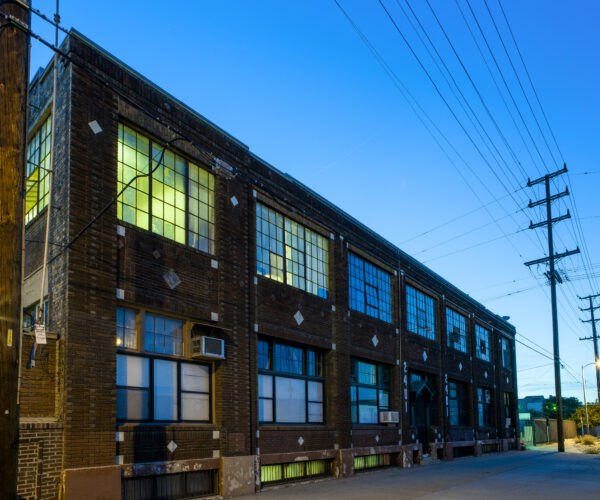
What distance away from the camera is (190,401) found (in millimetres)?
15141

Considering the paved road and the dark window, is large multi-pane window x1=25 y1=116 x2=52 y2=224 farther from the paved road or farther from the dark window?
the paved road

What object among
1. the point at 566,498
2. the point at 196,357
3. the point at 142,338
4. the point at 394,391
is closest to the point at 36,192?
the point at 142,338

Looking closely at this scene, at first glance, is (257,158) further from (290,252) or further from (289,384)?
(289,384)

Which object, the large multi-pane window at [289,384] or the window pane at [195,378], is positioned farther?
the large multi-pane window at [289,384]

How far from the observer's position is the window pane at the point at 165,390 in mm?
14141

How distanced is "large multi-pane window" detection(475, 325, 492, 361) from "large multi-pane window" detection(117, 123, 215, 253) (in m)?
26.8

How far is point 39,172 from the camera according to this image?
14320 mm

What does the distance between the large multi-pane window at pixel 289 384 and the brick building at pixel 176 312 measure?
0.06 metres

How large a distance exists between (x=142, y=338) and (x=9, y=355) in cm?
712

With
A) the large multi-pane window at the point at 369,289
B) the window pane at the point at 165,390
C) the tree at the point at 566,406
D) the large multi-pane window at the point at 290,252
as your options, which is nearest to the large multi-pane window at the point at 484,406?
the large multi-pane window at the point at 369,289

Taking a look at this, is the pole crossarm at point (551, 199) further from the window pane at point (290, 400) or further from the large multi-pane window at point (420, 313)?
the window pane at point (290, 400)

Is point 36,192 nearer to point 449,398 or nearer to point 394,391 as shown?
point 394,391

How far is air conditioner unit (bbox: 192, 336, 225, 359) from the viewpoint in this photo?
14.9m

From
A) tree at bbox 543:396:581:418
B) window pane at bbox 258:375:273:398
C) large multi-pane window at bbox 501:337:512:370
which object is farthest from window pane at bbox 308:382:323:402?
tree at bbox 543:396:581:418
